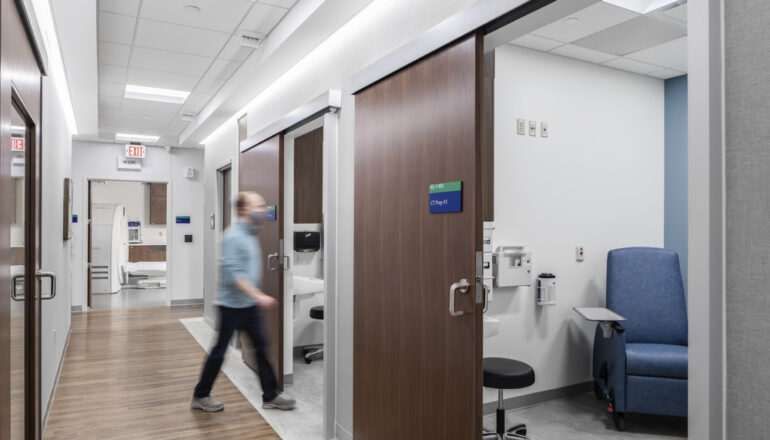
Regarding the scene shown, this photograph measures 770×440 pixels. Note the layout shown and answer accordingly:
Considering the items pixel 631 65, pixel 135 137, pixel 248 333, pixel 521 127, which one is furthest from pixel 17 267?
pixel 135 137

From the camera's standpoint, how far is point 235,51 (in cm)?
427

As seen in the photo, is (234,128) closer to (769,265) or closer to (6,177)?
(6,177)

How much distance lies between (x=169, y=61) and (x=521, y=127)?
309cm

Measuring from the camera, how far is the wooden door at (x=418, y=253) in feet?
7.00

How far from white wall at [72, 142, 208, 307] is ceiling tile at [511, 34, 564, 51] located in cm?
706

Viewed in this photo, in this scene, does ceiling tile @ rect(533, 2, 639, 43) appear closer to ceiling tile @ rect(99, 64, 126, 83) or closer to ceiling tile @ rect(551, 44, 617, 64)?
ceiling tile @ rect(551, 44, 617, 64)

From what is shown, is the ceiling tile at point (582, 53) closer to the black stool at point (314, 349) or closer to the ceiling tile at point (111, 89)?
the black stool at point (314, 349)

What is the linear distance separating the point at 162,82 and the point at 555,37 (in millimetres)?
3828

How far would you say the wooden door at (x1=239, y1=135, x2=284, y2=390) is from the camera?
13.7ft

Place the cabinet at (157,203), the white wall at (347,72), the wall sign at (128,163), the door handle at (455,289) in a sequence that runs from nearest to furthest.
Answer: the door handle at (455,289)
the white wall at (347,72)
the wall sign at (128,163)
the cabinet at (157,203)

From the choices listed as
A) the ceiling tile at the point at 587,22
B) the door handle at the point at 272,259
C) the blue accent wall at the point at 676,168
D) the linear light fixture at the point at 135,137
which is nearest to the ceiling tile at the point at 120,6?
the door handle at the point at 272,259

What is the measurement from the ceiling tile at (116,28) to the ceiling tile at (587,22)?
291 centimetres

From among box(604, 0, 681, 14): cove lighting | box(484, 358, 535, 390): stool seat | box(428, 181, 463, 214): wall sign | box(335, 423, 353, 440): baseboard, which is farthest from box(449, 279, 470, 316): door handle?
box(604, 0, 681, 14): cove lighting

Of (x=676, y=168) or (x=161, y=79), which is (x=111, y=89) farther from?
(x=676, y=168)
